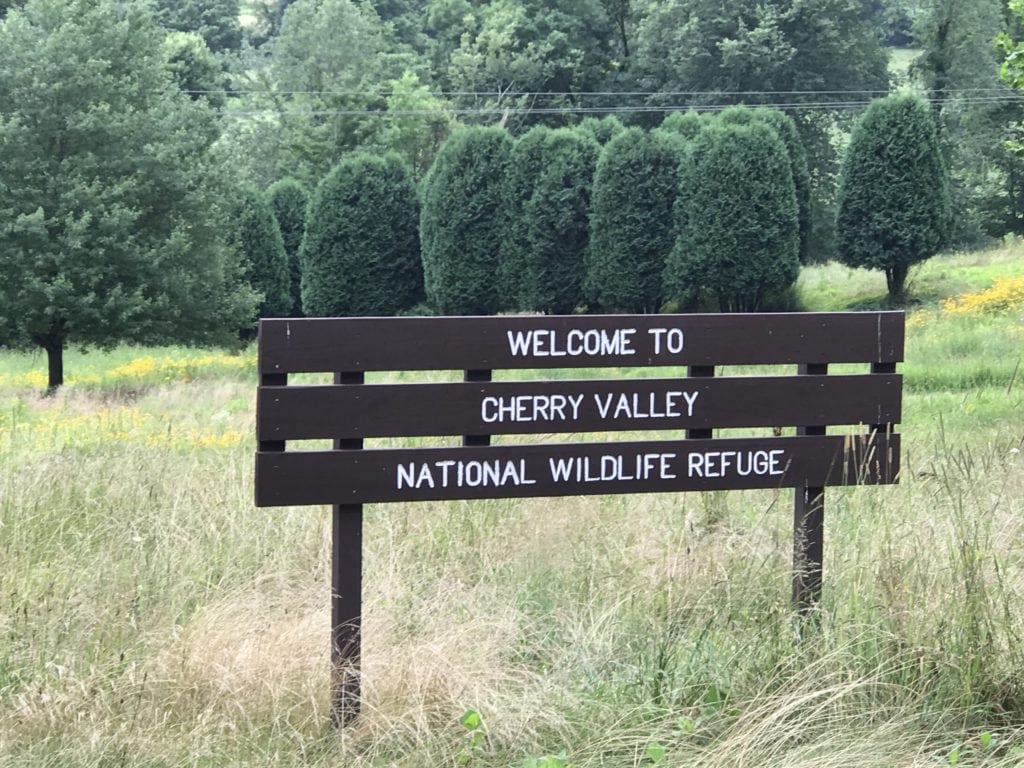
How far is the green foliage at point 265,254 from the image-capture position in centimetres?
3169

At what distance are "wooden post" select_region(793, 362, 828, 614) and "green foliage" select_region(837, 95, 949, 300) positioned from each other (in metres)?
24.5

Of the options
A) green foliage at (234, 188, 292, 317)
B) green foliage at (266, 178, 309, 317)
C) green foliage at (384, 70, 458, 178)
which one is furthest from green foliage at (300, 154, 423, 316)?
green foliage at (384, 70, 458, 178)

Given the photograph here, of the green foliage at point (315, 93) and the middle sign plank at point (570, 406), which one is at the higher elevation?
the green foliage at point (315, 93)

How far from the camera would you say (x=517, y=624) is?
405 cm

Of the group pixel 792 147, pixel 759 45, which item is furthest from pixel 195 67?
pixel 792 147

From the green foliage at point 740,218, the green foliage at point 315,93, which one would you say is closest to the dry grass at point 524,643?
the green foliage at point 740,218

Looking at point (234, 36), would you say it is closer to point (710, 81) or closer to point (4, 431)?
point (710, 81)

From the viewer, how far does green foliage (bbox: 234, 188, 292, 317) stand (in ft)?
104

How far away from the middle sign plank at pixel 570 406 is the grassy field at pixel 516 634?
0.43 m

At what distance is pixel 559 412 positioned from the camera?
3848mm

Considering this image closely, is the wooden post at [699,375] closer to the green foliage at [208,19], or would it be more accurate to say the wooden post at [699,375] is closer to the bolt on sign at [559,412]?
the bolt on sign at [559,412]

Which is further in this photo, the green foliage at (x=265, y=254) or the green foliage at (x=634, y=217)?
the green foliage at (x=265, y=254)

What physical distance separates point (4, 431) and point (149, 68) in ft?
51.2

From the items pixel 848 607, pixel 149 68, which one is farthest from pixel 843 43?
pixel 848 607
